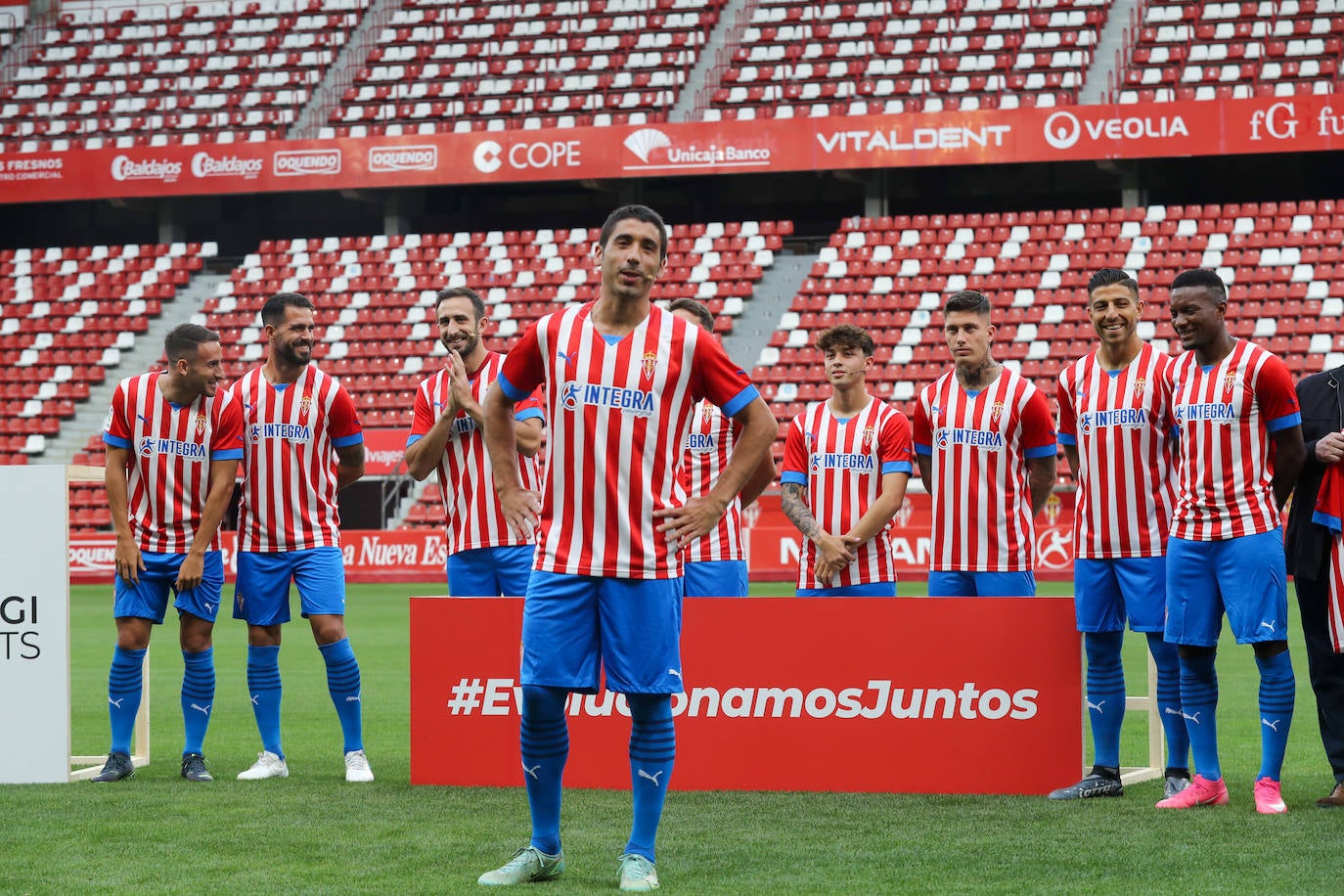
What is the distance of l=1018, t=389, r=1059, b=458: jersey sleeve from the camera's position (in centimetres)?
707

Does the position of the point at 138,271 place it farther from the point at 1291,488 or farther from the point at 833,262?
the point at 1291,488

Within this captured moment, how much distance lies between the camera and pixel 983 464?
23.4 ft

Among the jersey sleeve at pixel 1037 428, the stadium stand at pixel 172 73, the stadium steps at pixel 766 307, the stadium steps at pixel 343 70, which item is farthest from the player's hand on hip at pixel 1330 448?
the stadium stand at pixel 172 73

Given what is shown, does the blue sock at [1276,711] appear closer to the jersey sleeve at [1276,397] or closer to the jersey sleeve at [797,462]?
the jersey sleeve at [1276,397]

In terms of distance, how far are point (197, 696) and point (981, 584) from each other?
350 cm

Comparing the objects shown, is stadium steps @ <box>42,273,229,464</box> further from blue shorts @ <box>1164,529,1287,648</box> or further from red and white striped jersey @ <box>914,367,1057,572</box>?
blue shorts @ <box>1164,529,1287,648</box>

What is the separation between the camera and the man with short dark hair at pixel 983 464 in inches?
278

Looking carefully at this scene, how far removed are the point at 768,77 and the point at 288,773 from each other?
24754mm

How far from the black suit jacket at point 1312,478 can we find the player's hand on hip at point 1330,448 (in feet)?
0.24

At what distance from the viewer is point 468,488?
7230 millimetres

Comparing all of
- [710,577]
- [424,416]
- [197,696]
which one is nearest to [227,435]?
[424,416]

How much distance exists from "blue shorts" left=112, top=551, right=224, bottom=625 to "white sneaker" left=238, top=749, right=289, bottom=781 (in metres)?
0.66

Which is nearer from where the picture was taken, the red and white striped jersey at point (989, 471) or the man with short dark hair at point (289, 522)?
the red and white striped jersey at point (989, 471)

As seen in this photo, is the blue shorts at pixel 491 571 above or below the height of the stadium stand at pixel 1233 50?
below
